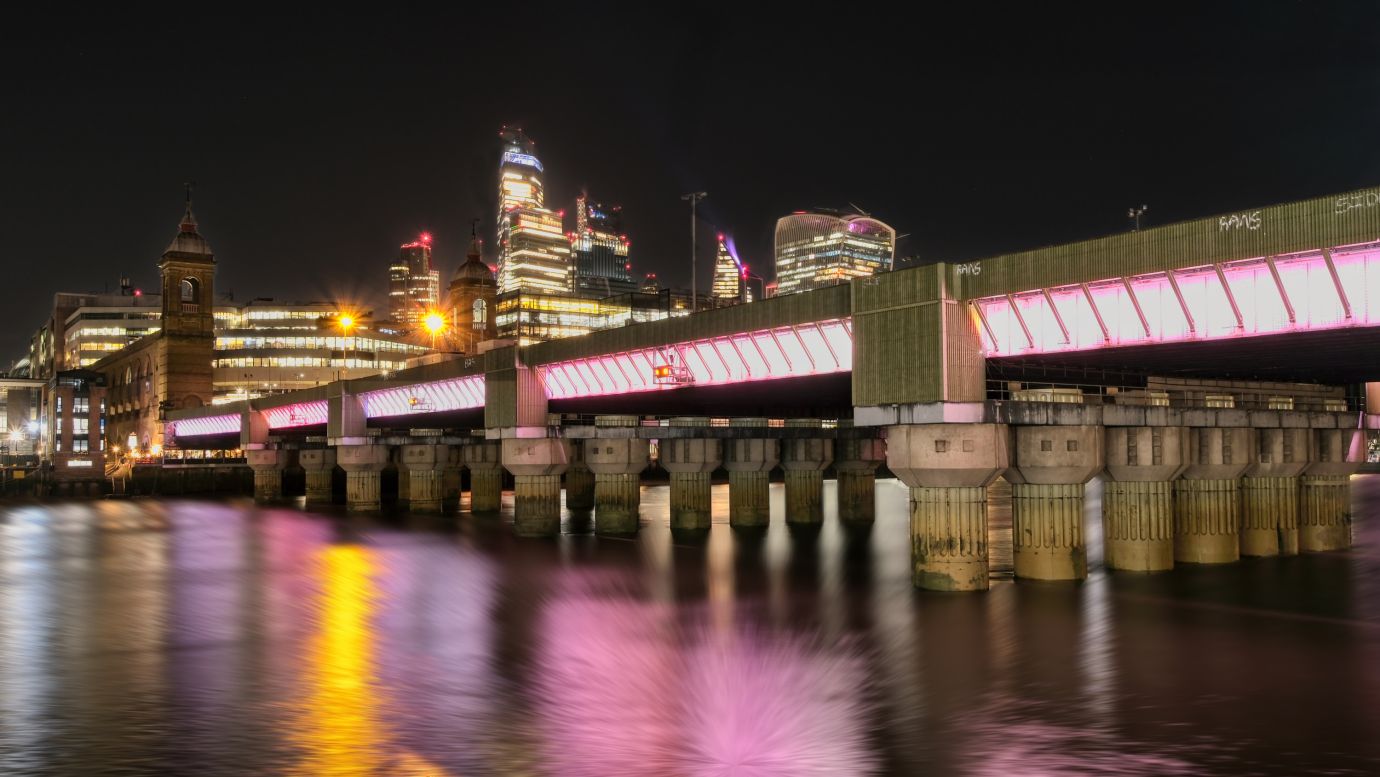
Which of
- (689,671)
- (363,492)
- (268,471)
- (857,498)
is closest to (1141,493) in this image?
(689,671)

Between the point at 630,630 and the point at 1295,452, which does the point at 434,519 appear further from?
the point at 1295,452

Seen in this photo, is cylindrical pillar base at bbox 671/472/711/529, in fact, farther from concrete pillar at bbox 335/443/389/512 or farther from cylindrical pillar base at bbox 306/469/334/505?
cylindrical pillar base at bbox 306/469/334/505

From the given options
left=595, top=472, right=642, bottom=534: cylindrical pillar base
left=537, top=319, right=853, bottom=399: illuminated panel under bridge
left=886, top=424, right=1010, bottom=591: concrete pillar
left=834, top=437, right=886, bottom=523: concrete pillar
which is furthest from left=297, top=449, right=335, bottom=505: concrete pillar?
left=886, top=424, right=1010, bottom=591: concrete pillar

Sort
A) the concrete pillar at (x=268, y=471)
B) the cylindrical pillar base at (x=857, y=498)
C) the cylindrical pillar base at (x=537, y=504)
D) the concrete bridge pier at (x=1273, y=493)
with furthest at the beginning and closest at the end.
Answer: the concrete pillar at (x=268, y=471)
the cylindrical pillar base at (x=857, y=498)
the cylindrical pillar base at (x=537, y=504)
the concrete bridge pier at (x=1273, y=493)

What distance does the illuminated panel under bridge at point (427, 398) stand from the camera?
2527 inches

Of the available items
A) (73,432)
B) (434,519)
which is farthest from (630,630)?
(73,432)

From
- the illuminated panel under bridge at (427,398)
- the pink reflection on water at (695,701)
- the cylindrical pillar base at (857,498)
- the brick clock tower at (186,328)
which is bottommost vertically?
the pink reflection on water at (695,701)

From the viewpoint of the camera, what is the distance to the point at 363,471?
86.6m

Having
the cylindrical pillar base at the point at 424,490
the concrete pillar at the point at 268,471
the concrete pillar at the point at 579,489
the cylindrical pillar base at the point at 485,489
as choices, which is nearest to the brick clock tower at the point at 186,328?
the concrete pillar at the point at 268,471

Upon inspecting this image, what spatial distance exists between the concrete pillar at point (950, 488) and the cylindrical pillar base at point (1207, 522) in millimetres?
12037

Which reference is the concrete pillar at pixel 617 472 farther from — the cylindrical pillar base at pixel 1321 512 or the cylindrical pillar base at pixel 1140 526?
the cylindrical pillar base at pixel 1321 512

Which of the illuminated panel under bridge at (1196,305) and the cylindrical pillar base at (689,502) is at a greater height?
the illuminated panel under bridge at (1196,305)

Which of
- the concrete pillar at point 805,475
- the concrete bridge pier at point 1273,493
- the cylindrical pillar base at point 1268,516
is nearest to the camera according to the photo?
the concrete bridge pier at point 1273,493

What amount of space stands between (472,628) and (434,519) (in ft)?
155
